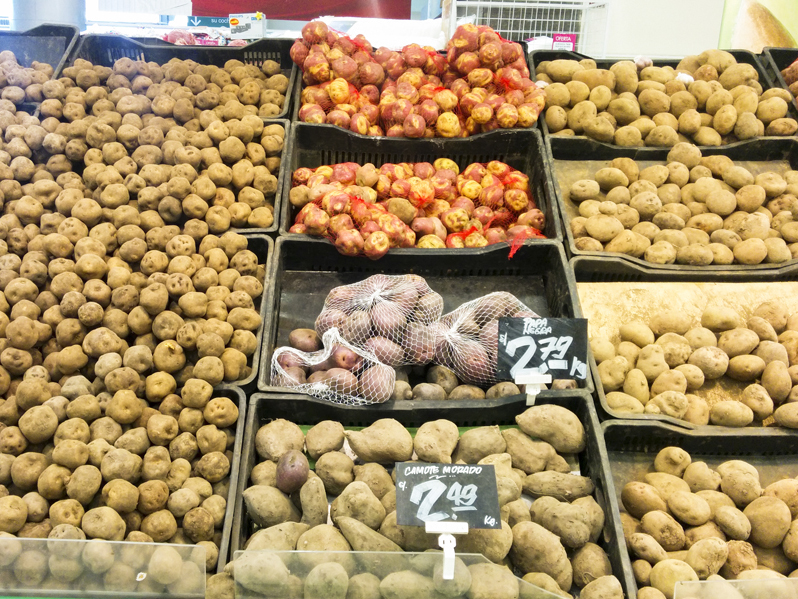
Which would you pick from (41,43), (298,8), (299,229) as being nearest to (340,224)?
(299,229)

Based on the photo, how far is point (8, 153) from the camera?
2.49 metres

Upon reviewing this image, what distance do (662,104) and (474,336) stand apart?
1.75 meters

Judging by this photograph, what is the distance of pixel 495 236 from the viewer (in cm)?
270

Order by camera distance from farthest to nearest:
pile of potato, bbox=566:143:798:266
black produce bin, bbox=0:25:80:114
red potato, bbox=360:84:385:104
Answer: black produce bin, bbox=0:25:80:114, red potato, bbox=360:84:385:104, pile of potato, bbox=566:143:798:266

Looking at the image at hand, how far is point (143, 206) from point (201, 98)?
0.73m

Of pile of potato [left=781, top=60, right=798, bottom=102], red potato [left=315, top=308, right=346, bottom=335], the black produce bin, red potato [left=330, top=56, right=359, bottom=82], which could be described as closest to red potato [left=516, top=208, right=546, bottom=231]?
red potato [left=315, top=308, right=346, bottom=335]

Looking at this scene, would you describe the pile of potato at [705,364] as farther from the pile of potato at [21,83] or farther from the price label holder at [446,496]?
the pile of potato at [21,83]

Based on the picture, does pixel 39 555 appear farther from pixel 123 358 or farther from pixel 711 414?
pixel 711 414

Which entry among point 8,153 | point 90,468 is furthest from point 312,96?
point 90,468

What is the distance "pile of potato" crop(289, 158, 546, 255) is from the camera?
8.12 feet

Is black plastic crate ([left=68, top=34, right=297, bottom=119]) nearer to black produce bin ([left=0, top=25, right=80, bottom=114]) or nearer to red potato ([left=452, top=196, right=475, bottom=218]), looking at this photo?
black produce bin ([left=0, top=25, right=80, bottom=114])

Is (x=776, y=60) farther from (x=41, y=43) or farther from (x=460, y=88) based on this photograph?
(x=41, y=43)

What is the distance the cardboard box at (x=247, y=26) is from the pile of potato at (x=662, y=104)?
227 cm

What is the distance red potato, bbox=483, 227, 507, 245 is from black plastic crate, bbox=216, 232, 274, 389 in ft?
3.04
